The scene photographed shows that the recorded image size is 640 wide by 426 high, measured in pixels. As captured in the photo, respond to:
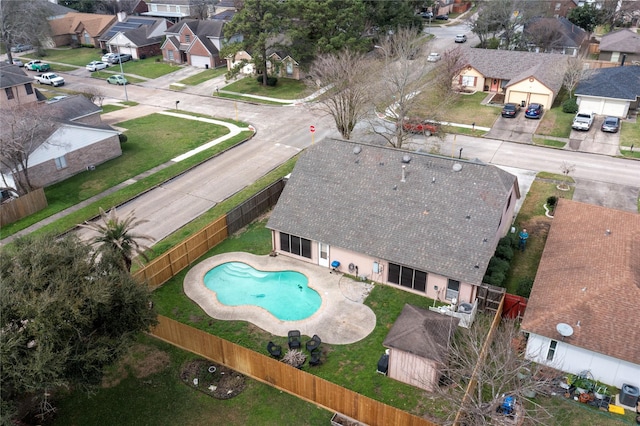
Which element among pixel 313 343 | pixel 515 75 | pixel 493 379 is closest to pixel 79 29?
pixel 515 75

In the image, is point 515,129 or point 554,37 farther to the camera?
point 554,37

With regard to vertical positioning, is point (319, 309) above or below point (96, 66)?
below

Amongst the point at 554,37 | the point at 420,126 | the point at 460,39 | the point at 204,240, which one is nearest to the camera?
the point at 204,240

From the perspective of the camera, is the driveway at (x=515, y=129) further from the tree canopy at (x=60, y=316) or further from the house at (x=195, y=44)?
the house at (x=195, y=44)

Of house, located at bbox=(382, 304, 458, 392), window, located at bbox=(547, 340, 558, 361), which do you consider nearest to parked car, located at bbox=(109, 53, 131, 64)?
house, located at bbox=(382, 304, 458, 392)

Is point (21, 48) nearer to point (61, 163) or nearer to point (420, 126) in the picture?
point (61, 163)

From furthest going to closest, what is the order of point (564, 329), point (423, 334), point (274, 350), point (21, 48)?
1. point (21, 48)
2. point (274, 350)
3. point (564, 329)
4. point (423, 334)

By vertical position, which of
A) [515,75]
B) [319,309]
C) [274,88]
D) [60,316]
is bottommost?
[319,309]
